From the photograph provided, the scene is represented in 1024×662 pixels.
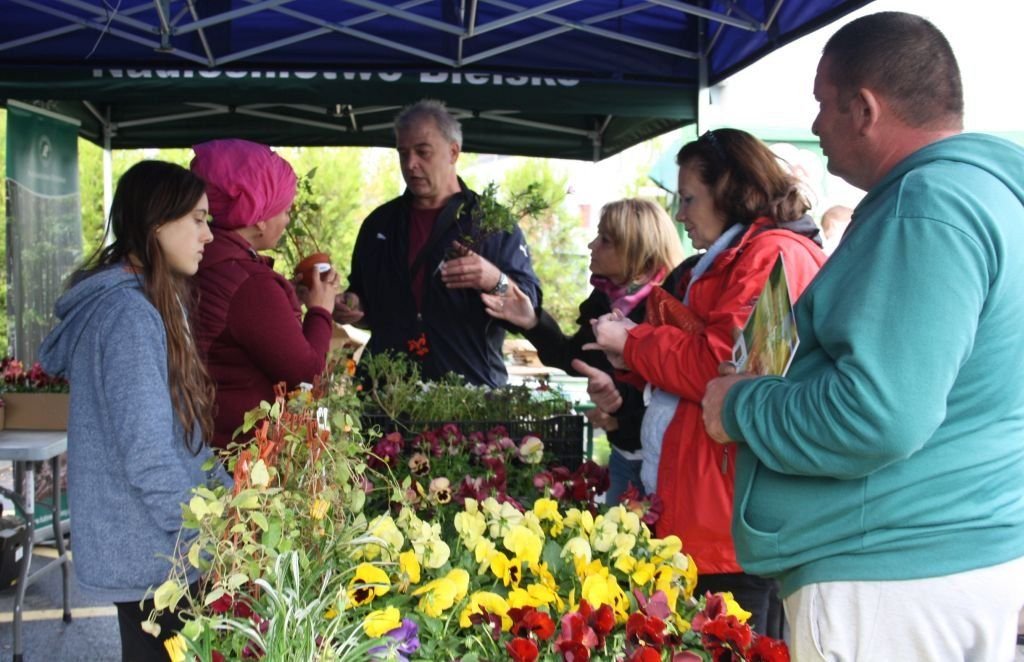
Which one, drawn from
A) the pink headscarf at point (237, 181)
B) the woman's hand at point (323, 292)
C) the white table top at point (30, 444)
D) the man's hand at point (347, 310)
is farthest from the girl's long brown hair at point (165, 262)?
the white table top at point (30, 444)

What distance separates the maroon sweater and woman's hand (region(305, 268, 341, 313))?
36cm

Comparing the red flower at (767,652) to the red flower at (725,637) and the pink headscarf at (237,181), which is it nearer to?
the red flower at (725,637)

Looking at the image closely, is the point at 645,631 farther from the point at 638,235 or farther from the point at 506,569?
the point at 638,235

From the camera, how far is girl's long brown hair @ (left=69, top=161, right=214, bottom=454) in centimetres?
199

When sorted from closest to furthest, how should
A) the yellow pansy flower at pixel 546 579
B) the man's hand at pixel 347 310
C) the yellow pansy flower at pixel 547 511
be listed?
the yellow pansy flower at pixel 546 579 < the yellow pansy flower at pixel 547 511 < the man's hand at pixel 347 310

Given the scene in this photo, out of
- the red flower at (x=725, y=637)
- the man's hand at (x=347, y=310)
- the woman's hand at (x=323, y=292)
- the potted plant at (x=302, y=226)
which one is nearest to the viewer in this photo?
the red flower at (x=725, y=637)

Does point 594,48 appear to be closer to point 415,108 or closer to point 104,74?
point 415,108

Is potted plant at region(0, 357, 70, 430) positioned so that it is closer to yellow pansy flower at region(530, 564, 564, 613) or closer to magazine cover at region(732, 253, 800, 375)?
yellow pansy flower at region(530, 564, 564, 613)

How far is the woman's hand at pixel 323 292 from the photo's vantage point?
2.78m

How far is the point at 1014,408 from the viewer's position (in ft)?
4.71

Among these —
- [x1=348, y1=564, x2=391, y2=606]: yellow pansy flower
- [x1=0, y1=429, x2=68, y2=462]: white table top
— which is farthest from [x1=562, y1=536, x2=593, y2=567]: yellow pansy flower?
[x1=0, y1=429, x2=68, y2=462]: white table top

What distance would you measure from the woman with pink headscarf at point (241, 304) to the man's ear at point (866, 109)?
142 centimetres

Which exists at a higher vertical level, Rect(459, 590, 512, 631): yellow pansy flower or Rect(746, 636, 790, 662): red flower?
Rect(459, 590, 512, 631): yellow pansy flower

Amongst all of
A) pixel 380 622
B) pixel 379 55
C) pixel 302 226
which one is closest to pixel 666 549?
pixel 380 622
